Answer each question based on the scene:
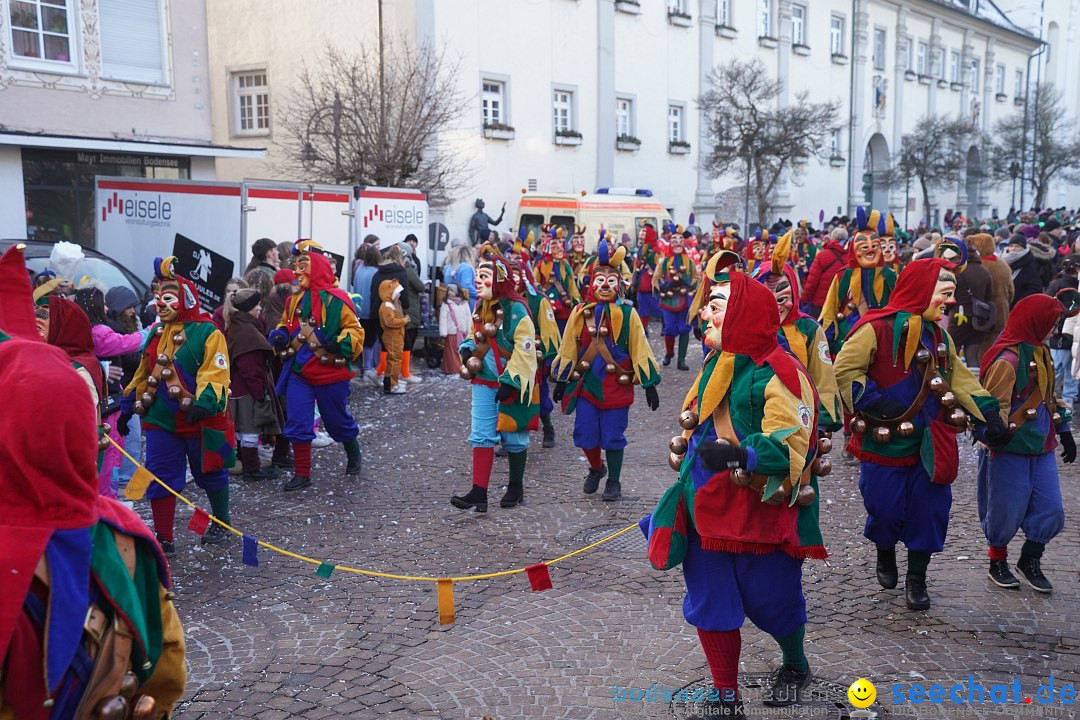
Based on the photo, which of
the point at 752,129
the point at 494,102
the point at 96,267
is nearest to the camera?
the point at 96,267

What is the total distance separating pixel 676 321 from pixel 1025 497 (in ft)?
29.9

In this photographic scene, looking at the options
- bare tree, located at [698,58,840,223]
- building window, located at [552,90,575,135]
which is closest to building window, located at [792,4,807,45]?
bare tree, located at [698,58,840,223]

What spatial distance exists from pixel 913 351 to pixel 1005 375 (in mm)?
664

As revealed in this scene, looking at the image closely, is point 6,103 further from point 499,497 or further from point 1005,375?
point 1005,375

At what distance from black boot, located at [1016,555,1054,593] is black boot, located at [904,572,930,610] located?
70 cm

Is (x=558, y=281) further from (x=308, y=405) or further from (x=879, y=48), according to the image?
(x=879, y=48)

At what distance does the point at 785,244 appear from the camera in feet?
21.9

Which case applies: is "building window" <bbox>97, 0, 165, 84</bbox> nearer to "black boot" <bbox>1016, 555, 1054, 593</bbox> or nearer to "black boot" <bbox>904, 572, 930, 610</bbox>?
"black boot" <bbox>904, 572, 930, 610</bbox>

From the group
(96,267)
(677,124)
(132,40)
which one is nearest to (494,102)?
(677,124)

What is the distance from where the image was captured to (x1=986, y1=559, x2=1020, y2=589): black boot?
584cm

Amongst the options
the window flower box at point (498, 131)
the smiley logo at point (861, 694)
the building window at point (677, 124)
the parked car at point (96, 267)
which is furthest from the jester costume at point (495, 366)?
the building window at point (677, 124)

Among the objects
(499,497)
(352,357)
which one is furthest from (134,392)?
(499,497)

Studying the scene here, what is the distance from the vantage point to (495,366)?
7.49 metres

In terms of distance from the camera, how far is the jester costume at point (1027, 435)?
18.4 ft
